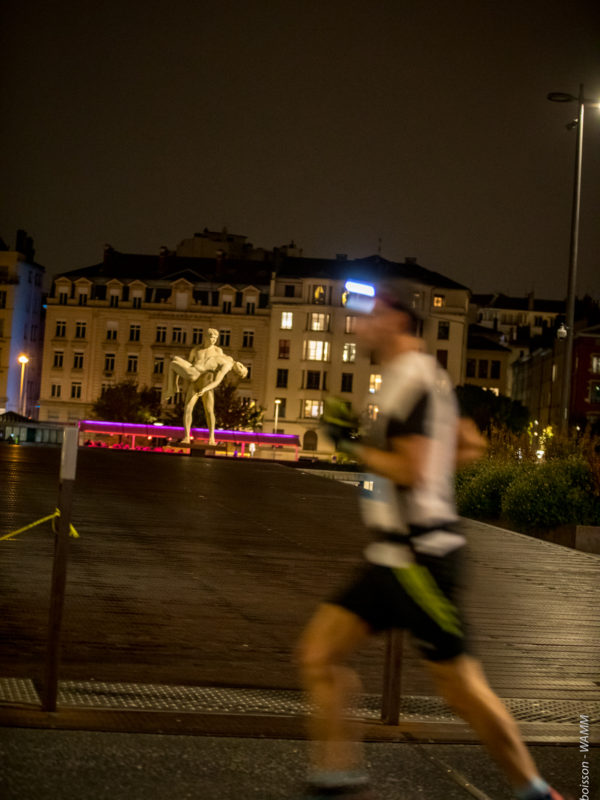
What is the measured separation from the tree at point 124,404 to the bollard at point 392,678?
92417 mm

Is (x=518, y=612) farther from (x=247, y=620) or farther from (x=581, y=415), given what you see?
(x=581, y=415)

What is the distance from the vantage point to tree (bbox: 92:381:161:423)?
9925cm

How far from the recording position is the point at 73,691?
5840 mm

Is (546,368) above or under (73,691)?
above

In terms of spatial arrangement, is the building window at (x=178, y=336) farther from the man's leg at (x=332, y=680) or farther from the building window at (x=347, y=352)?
the man's leg at (x=332, y=680)

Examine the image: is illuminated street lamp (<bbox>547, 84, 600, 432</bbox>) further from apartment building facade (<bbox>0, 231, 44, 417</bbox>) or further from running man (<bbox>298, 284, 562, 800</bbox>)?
apartment building facade (<bbox>0, 231, 44, 417</bbox>)

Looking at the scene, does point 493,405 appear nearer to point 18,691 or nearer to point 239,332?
point 239,332

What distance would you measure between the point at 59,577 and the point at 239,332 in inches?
4084

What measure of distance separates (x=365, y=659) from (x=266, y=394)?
10123cm

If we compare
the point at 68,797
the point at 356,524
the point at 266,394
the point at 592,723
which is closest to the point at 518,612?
the point at 592,723

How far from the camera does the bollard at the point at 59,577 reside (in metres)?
5.26

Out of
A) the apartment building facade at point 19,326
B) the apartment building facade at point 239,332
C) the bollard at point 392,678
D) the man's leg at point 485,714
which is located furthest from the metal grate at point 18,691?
the apartment building facade at point 19,326

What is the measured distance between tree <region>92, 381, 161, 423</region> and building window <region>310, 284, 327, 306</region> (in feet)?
55.5

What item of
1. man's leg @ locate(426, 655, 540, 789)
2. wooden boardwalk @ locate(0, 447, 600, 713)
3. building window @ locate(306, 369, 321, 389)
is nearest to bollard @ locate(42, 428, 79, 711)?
wooden boardwalk @ locate(0, 447, 600, 713)
